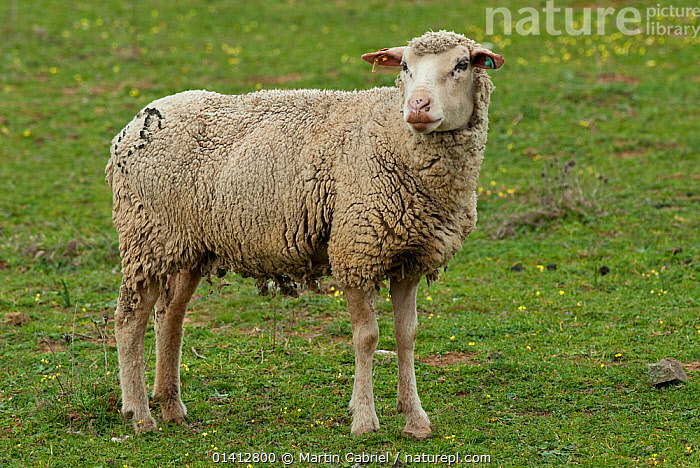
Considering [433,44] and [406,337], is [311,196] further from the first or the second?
[433,44]

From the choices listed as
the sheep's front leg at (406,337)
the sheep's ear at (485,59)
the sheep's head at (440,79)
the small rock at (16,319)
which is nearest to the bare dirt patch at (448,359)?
the sheep's front leg at (406,337)

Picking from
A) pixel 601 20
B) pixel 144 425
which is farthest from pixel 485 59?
pixel 601 20

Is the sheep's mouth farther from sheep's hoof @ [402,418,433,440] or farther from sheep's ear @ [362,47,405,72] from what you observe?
sheep's hoof @ [402,418,433,440]

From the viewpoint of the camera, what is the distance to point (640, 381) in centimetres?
701

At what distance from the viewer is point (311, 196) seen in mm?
6188

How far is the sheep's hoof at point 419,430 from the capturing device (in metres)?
6.14

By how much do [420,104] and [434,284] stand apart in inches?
178

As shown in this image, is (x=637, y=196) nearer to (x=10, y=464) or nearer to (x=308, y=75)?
(x=308, y=75)

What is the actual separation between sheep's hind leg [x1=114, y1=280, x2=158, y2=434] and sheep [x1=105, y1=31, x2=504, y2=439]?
11 millimetres

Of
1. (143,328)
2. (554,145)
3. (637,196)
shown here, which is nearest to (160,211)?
(143,328)

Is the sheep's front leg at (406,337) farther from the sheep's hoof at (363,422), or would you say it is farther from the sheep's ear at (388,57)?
the sheep's ear at (388,57)

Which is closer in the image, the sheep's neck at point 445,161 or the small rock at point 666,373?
the sheep's neck at point 445,161

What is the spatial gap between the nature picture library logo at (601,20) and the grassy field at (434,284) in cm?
18

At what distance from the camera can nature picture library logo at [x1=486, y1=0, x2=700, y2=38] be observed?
18422 mm
